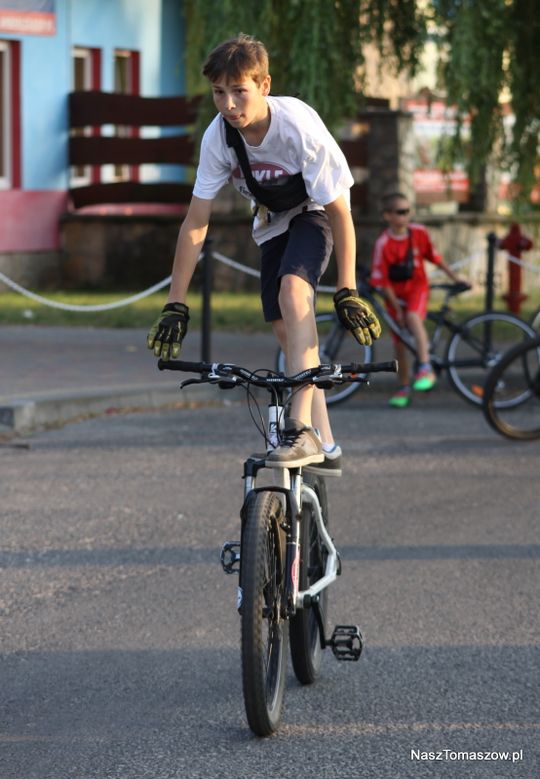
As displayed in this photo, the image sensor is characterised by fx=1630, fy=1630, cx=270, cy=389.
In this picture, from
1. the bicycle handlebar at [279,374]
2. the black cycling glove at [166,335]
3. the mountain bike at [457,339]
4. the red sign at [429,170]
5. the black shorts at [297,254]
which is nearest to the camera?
the bicycle handlebar at [279,374]

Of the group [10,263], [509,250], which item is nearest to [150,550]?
[509,250]

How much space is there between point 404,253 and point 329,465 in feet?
23.2

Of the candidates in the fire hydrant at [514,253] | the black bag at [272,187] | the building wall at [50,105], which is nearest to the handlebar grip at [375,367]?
the black bag at [272,187]

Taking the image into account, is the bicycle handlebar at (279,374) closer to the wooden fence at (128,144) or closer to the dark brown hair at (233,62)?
the dark brown hair at (233,62)

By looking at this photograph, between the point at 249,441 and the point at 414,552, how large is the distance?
3.30 meters

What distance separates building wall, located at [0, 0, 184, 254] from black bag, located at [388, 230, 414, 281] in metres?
10.4

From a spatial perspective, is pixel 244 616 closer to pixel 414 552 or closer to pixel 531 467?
pixel 414 552

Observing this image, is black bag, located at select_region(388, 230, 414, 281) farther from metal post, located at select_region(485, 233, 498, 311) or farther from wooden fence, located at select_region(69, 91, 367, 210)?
wooden fence, located at select_region(69, 91, 367, 210)

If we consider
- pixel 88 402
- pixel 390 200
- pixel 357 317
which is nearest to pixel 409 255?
pixel 390 200

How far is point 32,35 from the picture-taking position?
22.3 metres

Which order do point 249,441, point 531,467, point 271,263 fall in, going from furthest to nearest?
point 249,441
point 531,467
point 271,263

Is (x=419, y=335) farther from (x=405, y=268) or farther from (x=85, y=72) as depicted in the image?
(x=85, y=72)

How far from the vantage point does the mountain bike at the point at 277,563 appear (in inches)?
170

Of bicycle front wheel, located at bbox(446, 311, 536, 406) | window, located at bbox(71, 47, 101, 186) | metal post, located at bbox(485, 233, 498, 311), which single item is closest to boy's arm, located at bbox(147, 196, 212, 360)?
bicycle front wheel, located at bbox(446, 311, 536, 406)
